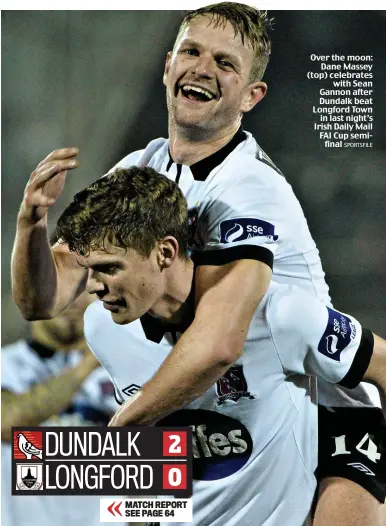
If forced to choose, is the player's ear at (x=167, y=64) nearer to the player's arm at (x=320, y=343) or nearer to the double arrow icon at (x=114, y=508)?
the player's arm at (x=320, y=343)

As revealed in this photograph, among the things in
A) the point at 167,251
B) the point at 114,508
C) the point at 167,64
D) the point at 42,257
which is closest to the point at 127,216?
the point at 167,251

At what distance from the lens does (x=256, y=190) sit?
1202 millimetres

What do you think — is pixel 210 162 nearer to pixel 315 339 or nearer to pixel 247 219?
pixel 247 219

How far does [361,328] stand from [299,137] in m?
0.38

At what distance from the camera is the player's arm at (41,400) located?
4.28 feet

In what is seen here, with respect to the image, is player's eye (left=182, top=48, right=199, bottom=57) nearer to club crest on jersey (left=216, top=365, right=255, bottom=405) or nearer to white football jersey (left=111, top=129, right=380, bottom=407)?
white football jersey (left=111, top=129, right=380, bottom=407)

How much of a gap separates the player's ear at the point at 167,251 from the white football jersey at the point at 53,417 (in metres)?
0.27

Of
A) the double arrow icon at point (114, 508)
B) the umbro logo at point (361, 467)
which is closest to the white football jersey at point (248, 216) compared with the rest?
the umbro logo at point (361, 467)

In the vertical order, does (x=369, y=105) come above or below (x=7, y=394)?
above

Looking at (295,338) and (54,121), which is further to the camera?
(54,121)

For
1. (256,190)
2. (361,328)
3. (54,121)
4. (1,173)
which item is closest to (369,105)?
(256,190)

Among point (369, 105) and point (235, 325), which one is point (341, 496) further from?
point (369, 105)

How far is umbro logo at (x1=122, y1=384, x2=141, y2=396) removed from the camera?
4.16ft

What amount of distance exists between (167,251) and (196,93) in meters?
0.30
